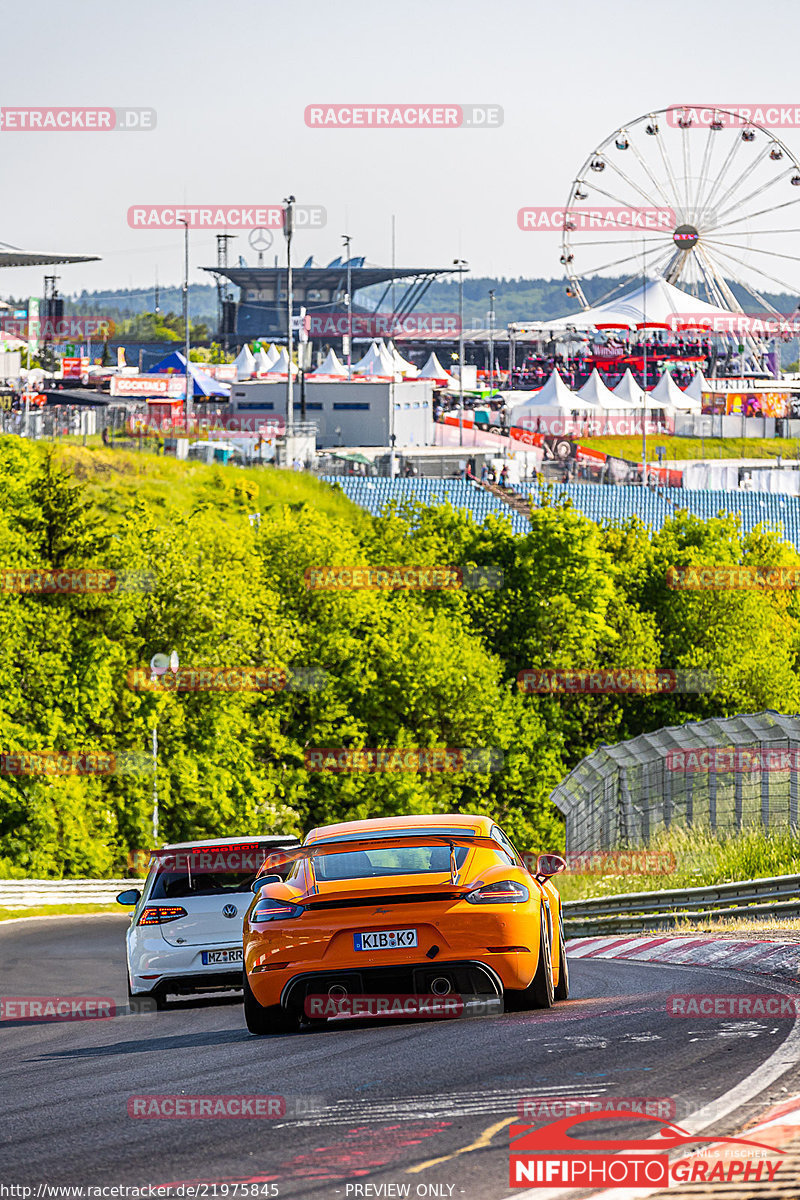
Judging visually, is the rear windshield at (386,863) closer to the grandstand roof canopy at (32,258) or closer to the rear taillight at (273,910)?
the rear taillight at (273,910)

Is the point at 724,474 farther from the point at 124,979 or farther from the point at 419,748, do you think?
the point at 124,979

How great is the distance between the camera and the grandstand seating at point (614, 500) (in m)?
70.4

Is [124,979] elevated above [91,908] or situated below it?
above

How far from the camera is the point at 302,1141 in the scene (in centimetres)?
585

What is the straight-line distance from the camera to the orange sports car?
8.62 meters

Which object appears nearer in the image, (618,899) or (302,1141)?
(302,1141)

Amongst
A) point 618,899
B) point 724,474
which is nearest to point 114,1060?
point 618,899

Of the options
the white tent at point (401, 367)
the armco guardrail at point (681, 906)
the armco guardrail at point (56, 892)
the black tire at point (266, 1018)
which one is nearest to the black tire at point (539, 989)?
the black tire at point (266, 1018)

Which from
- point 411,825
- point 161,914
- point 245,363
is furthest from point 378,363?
point 411,825

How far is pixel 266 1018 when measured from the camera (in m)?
9.24

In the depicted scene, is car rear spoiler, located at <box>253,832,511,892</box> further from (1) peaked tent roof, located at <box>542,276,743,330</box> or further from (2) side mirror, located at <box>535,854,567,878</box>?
(1) peaked tent roof, located at <box>542,276,743,330</box>

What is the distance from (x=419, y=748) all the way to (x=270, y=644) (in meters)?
5.49

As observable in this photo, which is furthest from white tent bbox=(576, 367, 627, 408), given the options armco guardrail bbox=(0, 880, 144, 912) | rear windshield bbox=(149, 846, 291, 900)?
rear windshield bbox=(149, 846, 291, 900)

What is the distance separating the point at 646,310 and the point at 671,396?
26459mm
